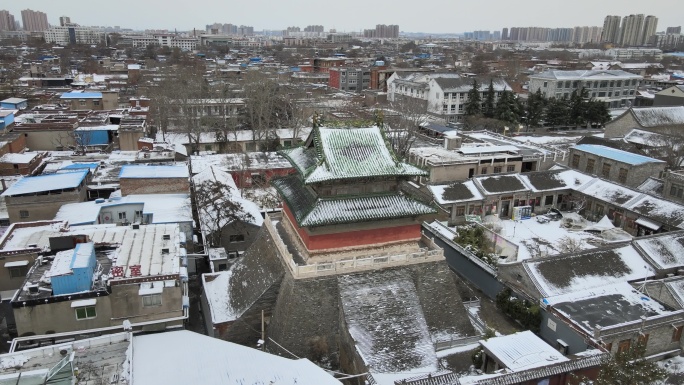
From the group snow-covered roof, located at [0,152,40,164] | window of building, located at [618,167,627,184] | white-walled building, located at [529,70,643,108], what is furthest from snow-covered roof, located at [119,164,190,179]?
white-walled building, located at [529,70,643,108]

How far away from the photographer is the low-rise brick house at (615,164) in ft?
119

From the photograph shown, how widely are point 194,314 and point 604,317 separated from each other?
17715mm

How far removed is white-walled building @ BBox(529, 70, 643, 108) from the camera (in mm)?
68562

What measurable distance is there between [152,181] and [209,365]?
18115 mm

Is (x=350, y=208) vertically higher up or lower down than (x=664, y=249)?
higher up

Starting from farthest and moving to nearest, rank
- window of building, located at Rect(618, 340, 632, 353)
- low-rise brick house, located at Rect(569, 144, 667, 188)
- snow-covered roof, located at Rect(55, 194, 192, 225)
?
low-rise brick house, located at Rect(569, 144, 667, 188)
snow-covered roof, located at Rect(55, 194, 192, 225)
window of building, located at Rect(618, 340, 632, 353)

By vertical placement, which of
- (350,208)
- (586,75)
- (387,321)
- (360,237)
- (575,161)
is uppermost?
(586,75)

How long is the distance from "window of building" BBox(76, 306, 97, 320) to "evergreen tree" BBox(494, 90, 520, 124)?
51704 mm

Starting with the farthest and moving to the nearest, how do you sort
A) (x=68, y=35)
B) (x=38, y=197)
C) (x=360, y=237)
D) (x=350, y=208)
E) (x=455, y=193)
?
(x=68, y=35)
(x=455, y=193)
(x=38, y=197)
(x=360, y=237)
(x=350, y=208)

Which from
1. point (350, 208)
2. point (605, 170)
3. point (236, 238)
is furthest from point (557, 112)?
point (350, 208)

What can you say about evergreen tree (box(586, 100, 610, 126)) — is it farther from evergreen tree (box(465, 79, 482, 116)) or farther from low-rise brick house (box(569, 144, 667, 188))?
low-rise brick house (box(569, 144, 667, 188))

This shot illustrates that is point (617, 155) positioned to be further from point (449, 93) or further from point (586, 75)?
point (586, 75)

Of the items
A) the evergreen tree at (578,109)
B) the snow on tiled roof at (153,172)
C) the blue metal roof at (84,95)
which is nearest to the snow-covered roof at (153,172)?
the snow on tiled roof at (153,172)

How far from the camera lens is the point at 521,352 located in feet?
55.4
